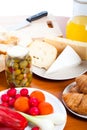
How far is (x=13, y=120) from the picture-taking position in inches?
31.1

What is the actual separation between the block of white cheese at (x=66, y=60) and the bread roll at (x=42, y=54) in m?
0.03

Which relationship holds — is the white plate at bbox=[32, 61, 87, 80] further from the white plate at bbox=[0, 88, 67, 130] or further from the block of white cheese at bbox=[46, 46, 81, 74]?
the white plate at bbox=[0, 88, 67, 130]

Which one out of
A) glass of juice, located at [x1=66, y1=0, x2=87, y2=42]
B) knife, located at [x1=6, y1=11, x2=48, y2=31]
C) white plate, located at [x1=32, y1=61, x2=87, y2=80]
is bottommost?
white plate, located at [x1=32, y1=61, x2=87, y2=80]

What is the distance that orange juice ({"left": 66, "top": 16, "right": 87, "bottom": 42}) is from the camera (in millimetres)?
1194

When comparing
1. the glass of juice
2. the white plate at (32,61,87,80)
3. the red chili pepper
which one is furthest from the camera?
the glass of juice

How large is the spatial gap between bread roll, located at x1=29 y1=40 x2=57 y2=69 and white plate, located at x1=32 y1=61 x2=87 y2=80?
0.07ft

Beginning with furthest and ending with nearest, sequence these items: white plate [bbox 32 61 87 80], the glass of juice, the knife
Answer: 1. the knife
2. the glass of juice
3. white plate [bbox 32 61 87 80]

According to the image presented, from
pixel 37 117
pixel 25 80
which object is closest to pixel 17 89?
pixel 25 80

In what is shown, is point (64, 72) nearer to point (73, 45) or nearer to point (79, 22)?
point (73, 45)

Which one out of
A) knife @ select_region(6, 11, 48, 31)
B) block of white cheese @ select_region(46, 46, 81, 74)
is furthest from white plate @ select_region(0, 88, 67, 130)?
knife @ select_region(6, 11, 48, 31)

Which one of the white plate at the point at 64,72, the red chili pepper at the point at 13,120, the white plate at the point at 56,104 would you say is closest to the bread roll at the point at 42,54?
the white plate at the point at 64,72

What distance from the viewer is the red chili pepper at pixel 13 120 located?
788mm

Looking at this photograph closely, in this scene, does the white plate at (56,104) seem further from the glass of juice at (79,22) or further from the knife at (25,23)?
the knife at (25,23)

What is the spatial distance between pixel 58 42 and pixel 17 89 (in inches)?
11.4
